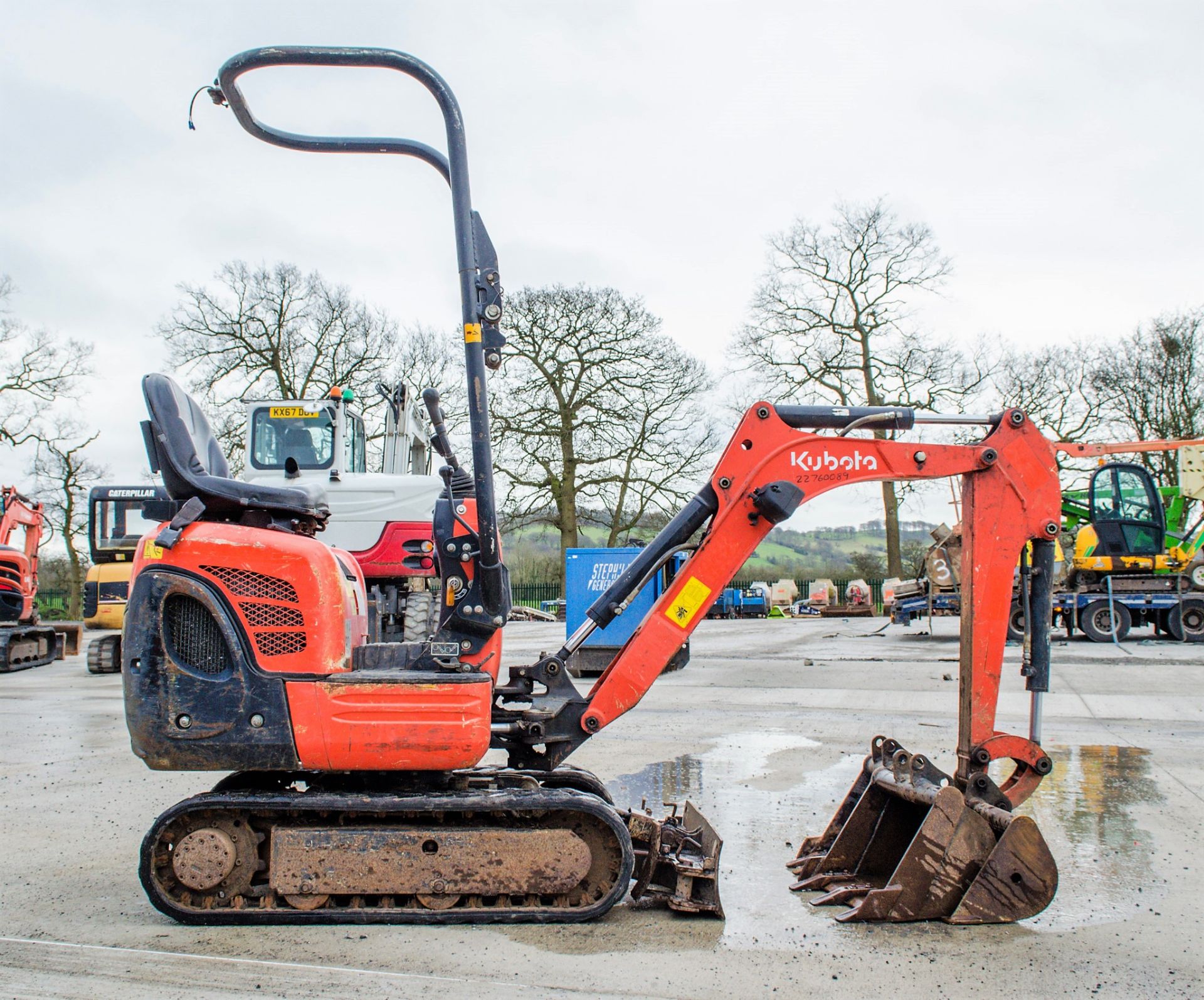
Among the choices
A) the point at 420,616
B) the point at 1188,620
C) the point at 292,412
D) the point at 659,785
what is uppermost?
the point at 292,412

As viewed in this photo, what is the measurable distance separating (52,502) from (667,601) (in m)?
32.5

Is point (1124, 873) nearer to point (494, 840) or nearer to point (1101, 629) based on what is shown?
point (494, 840)

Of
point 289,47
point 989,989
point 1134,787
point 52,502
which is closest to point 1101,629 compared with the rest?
point 1134,787

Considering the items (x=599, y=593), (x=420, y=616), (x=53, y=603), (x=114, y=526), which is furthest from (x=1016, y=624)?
(x=53, y=603)

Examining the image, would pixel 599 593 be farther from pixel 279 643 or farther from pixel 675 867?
pixel 279 643

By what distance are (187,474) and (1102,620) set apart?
681 inches

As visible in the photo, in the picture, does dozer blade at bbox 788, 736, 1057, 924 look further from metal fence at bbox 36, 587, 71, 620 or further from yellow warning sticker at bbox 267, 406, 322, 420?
metal fence at bbox 36, 587, 71, 620

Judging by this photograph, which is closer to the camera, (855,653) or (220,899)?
(220,899)

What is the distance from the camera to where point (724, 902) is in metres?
4.04

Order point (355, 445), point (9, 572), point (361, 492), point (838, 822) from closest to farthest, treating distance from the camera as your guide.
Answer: point (838, 822), point (361, 492), point (355, 445), point (9, 572)

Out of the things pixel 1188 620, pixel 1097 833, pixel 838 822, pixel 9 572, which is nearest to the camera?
pixel 838 822

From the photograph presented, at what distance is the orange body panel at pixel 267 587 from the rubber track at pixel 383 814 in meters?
0.53

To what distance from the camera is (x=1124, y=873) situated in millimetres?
4406

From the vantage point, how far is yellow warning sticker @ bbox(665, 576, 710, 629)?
4.25m
